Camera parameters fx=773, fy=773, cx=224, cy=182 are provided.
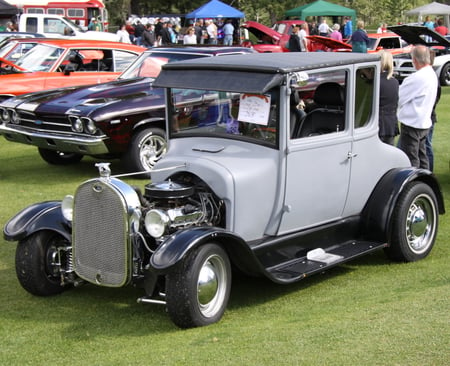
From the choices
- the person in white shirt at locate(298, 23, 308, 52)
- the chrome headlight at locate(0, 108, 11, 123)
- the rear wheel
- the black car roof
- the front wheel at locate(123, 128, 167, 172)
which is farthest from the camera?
the person in white shirt at locate(298, 23, 308, 52)

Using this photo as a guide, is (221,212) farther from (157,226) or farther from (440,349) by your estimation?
(440,349)

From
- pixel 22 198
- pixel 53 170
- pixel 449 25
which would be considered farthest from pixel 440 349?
pixel 449 25

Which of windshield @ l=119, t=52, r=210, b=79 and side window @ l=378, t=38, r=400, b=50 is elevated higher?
windshield @ l=119, t=52, r=210, b=79

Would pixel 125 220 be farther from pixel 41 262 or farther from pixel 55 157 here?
pixel 55 157

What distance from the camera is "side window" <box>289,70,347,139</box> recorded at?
6.40 m

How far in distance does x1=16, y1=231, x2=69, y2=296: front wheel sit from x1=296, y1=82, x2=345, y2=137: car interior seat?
2319mm

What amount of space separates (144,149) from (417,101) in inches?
153

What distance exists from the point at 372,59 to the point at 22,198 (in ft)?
17.1

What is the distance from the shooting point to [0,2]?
1398 inches

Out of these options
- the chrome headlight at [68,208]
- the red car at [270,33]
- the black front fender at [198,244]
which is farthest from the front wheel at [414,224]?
the red car at [270,33]

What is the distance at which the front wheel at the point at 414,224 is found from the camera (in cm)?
684

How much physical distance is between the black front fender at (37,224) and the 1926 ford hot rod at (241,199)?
1 centimetres

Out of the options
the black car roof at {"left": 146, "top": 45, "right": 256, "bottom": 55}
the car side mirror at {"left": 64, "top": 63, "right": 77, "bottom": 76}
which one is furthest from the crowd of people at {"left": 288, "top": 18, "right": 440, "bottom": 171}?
the car side mirror at {"left": 64, "top": 63, "right": 77, "bottom": 76}

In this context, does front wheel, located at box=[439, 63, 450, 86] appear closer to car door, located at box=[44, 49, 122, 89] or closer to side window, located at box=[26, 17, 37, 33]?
car door, located at box=[44, 49, 122, 89]
